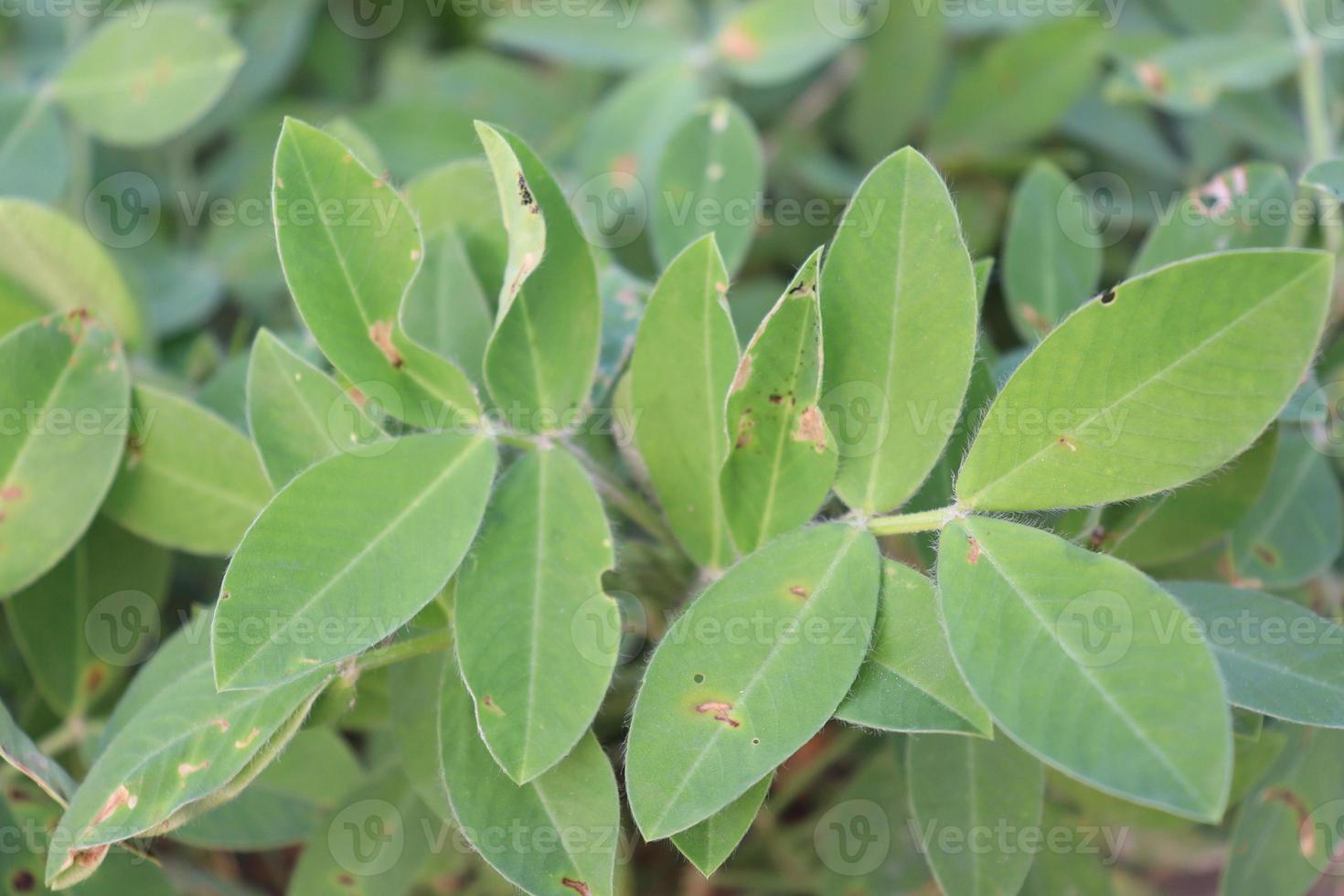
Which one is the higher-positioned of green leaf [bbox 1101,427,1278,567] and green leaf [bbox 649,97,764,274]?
green leaf [bbox 649,97,764,274]

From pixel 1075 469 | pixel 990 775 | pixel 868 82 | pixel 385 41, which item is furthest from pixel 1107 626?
pixel 385 41

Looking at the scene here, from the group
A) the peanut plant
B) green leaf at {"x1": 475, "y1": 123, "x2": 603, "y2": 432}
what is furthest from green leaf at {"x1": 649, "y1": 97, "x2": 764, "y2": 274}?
green leaf at {"x1": 475, "y1": 123, "x2": 603, "y2": 432}

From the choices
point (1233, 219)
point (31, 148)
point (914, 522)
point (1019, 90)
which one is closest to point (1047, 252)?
point (1233, 219)

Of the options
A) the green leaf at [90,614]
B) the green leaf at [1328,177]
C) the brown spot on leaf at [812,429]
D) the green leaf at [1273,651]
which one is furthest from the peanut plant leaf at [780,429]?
the green leaf at [90,614]

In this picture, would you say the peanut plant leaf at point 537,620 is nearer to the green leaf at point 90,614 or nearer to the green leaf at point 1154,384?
the green leaf at point 1154,384

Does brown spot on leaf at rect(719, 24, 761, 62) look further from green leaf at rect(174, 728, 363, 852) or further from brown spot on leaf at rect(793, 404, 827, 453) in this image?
green leaf at rect(174, 728, 363, 852)

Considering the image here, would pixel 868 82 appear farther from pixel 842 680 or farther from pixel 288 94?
pixel 842 680
